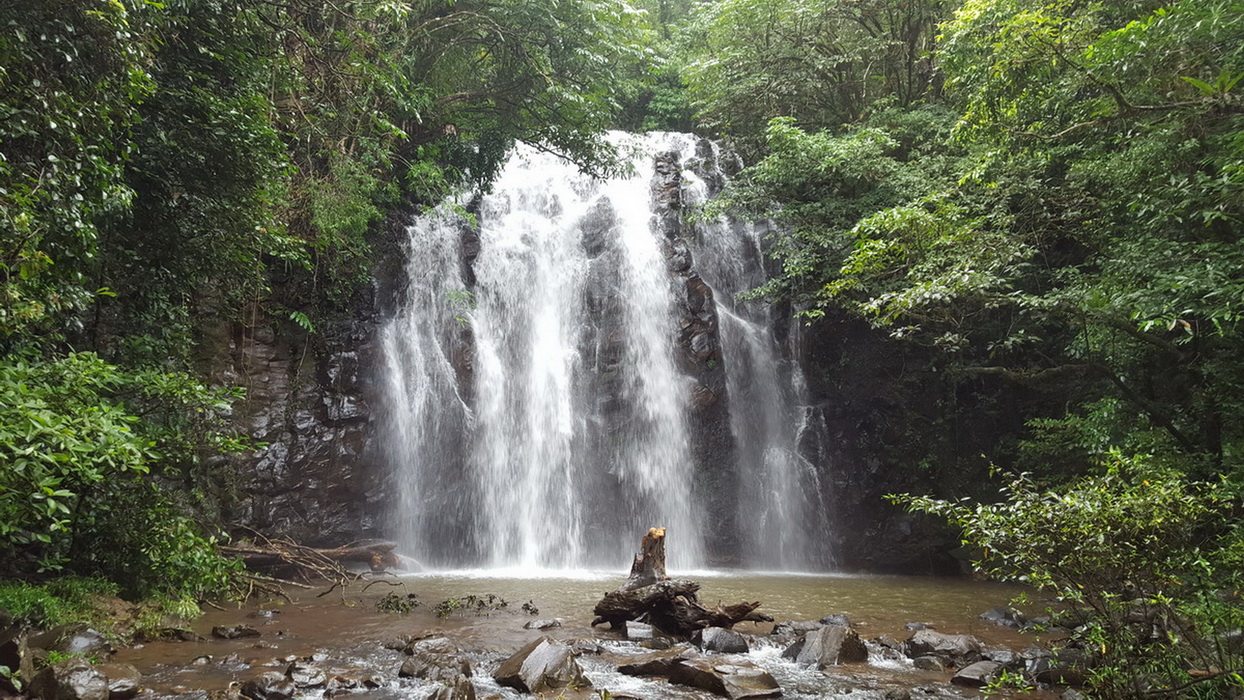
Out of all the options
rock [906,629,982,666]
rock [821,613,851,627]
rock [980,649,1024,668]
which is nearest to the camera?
rock [980,649,1024,668]

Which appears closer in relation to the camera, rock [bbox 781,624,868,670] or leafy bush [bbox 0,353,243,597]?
leafy bush [bbox 0,353,243,597]

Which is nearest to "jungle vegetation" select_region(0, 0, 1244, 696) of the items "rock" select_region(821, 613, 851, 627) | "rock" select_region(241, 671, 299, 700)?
"rock" select_region(241, 671, 299, 700)

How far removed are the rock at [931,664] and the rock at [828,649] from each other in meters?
0.48

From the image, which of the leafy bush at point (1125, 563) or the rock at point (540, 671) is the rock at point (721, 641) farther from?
the leafy bush at point (1125, 563)

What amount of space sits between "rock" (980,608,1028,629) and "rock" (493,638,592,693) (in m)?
6.09

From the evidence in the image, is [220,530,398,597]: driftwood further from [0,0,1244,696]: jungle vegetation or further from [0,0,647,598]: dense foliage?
[0,0,1244,696]: jungle vegetation

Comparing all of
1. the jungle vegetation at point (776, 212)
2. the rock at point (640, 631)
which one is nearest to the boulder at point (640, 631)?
the rock at point (640, 631)

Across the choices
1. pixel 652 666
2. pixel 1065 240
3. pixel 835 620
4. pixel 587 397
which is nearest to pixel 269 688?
pixel 652 666

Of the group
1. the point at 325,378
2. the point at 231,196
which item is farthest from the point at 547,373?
the point at 231,196

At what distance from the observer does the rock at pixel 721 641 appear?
6734 millimetres

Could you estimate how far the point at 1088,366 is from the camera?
11.0 m

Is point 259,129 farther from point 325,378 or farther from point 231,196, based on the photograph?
point 325,378

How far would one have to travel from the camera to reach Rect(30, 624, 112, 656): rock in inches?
213

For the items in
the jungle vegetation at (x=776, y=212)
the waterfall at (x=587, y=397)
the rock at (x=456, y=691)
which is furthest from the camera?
the waterfall at (x=587, y=397)
